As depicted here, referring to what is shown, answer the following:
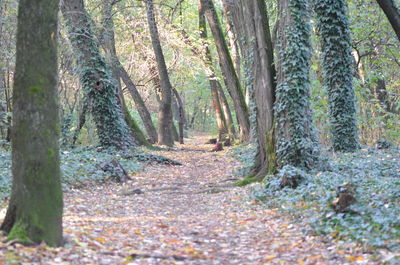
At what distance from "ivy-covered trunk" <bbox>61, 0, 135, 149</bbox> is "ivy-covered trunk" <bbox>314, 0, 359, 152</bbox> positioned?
7.42 meters

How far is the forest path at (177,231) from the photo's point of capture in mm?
4996

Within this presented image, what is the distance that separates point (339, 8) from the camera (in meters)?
13.7

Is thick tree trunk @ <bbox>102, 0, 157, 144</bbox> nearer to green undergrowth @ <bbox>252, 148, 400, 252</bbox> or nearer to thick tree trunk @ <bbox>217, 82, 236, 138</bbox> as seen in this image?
thick tree trunk @ <bbox>217, 82, 236, 138</bbox>

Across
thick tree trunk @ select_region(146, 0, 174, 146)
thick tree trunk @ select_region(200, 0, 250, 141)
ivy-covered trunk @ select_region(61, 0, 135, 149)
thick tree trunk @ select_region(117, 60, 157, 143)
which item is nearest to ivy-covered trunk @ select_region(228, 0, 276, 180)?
ivy-covered trunk @ select_region(61, 0, 135, 149)

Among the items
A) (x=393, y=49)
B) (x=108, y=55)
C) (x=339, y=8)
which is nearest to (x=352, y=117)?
(x=339, y=8)

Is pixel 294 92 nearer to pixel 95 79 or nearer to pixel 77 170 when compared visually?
pixel 77 170

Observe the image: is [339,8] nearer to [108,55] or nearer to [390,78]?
[108,55]

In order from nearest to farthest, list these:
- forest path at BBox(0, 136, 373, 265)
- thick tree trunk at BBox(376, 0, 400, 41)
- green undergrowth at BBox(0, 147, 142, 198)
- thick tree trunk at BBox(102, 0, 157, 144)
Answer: forest path at BBox(0, 136, 373, 265) → thick tree trunk at BBox(376, 0, 400, 41) → green undergrowth at BBox(0, 147, 142, 198) → thick tree trunk at BBox(102, 0, 157, 144)

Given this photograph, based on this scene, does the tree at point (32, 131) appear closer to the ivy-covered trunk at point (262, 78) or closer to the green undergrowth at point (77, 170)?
the green undergrowth at point (77, 170)

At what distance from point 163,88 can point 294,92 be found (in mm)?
12887

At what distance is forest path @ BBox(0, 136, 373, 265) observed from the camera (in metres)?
5.00

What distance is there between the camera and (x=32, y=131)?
4.82m

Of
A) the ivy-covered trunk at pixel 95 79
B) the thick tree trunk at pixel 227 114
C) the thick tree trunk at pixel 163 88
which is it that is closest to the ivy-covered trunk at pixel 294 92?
the ivy-covered trunk at pixel 95 79

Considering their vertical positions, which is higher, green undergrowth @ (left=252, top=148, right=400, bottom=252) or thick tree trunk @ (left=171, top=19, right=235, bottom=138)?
thick tree trunk @ (left=171, top=19, right=235, bottom=138)
